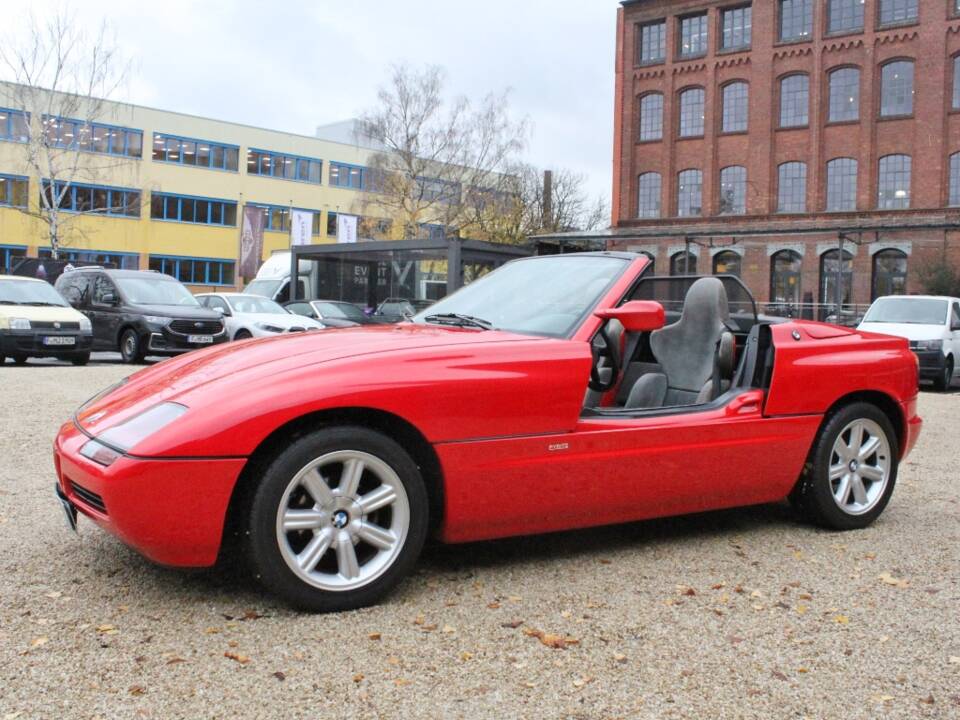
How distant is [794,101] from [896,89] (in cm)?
416

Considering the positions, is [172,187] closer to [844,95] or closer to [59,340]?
[844,95]

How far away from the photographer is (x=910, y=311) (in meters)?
18.2

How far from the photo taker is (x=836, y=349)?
5215mm

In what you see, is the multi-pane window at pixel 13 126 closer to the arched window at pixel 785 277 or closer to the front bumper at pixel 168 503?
the arched window at pixel 785 277

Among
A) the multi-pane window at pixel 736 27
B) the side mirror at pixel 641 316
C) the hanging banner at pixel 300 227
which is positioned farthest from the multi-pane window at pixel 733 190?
the side mirror at pixel 641 316

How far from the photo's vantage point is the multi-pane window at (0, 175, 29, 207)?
49188 millimetres

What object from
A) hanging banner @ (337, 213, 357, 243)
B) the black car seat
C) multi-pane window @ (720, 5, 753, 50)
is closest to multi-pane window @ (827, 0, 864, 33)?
multi-pane window @ (720, 5, 753, 50)

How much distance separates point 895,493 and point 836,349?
172 cm

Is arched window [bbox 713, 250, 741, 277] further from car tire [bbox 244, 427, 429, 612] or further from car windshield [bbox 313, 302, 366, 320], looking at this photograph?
car tire [bbox 244, 427, 429, 612]

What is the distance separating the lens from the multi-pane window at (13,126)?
48.6 metres

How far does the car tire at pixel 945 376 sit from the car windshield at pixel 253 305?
1363cm

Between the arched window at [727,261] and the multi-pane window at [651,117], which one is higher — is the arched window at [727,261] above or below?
below

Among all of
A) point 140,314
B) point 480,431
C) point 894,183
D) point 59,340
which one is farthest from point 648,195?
point 480,431

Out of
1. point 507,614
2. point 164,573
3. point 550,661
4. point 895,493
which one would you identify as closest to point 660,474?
point 507,614
